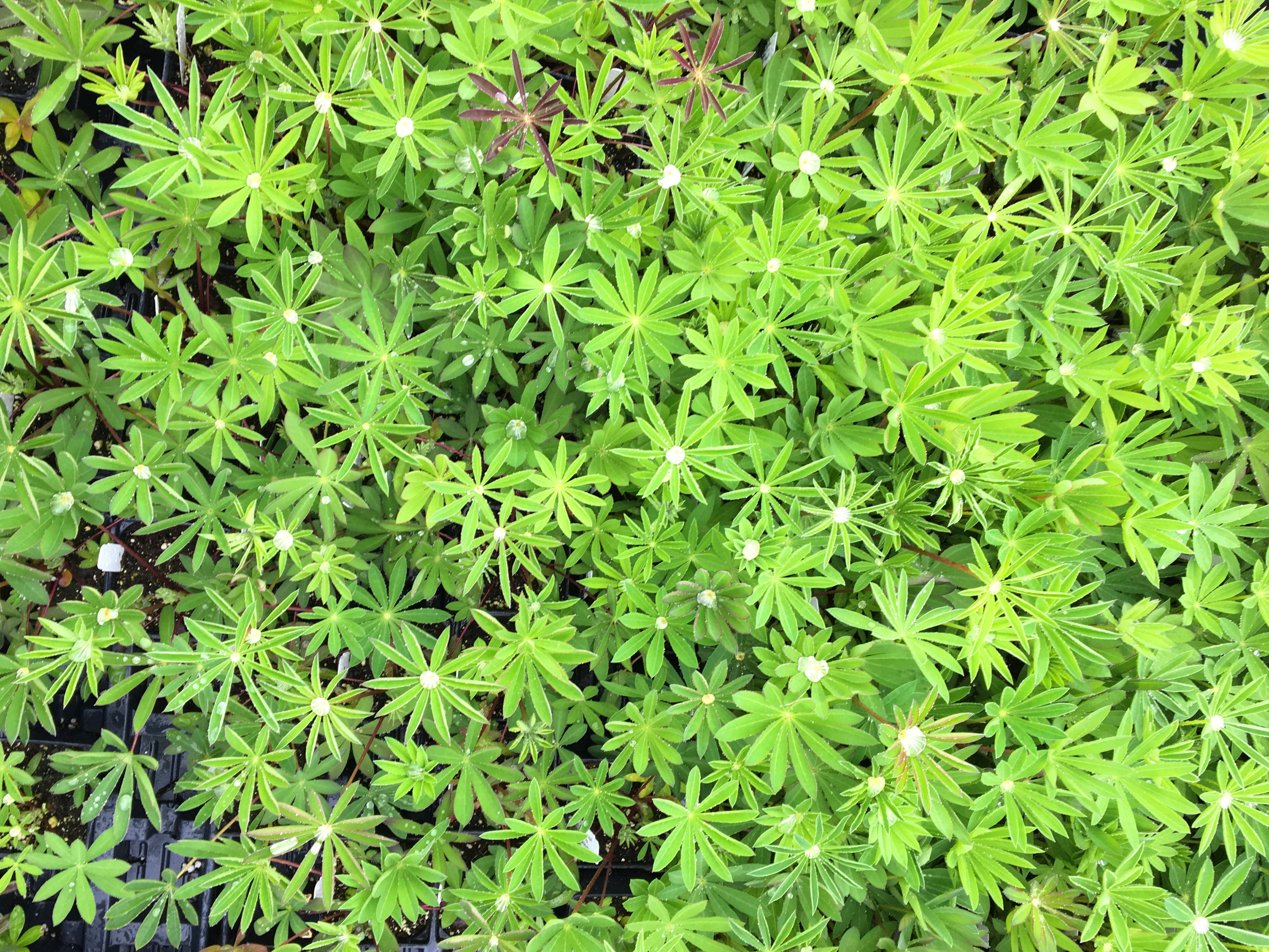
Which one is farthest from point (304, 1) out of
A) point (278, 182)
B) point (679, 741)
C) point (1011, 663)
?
point (1011, 663)

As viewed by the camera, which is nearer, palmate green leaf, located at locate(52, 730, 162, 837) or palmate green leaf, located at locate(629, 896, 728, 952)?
palmate green leaf, located at locate(629, 896, 728, 952)

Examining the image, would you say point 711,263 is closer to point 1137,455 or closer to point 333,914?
point 1137,455

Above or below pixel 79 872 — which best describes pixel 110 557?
above

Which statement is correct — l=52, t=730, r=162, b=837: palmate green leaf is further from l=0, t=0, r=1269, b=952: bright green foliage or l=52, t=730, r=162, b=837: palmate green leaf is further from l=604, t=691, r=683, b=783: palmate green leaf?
l=604, t=691, r=683, b=783: palmate green leaf

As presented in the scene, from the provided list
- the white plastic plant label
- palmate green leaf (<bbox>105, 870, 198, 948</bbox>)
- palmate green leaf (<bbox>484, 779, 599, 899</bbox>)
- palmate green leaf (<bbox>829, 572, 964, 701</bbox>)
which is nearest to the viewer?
palmate green leaf (<bbox>829, 572, 964, 701</bbox>)

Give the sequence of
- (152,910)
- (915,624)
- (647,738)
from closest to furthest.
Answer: (915,624), (647,738), (152,910)

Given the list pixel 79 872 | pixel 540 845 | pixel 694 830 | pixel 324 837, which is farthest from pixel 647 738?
pixel 79 872

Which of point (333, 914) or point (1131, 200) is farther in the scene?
point (333, 914)

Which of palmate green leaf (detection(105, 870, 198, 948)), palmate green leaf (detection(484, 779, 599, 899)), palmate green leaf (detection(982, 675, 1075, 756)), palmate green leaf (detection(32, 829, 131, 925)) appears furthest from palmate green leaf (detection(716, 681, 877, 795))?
palmate green leaf (detection(32, 829, 131, 925))

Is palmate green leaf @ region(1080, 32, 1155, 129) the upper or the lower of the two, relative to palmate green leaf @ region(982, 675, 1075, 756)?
upper

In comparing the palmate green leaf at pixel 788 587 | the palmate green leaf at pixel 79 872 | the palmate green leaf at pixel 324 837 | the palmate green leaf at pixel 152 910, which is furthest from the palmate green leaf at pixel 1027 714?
the palmate green leaf at pixel 79 872

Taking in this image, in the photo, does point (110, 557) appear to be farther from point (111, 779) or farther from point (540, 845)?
point (540, 845)
